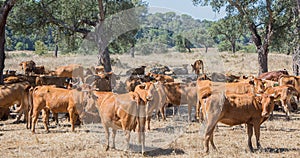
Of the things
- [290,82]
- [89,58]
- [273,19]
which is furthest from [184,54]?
[290,82]

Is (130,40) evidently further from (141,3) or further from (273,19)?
(273,19)

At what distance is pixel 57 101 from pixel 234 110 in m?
5.98

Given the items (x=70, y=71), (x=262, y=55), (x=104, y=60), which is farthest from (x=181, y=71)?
(x=70, y=71)

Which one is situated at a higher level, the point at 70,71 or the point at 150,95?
the point at 70,71

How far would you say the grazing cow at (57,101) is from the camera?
1261 cm

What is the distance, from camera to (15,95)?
1380cm

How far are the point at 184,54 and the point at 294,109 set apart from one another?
2518 cm

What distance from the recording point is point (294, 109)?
16859 millimetres

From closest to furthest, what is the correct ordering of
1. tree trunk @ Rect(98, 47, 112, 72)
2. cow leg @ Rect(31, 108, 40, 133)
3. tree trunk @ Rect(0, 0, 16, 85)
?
cow leg @ Rect(31, 108, 40, 133)
tree trunk @ Rect(0, 0, 16, 85)
tree trunk @ Rect(98, 47, 112, 72)

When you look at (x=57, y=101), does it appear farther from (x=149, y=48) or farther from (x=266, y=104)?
(x=149, y=48)

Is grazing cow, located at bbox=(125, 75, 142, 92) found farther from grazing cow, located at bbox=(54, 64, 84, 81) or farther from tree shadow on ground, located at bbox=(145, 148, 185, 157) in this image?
tree shadow on ground, located at bbox=(145, 148, 185, 157)

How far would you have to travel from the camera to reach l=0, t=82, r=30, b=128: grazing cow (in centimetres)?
1370

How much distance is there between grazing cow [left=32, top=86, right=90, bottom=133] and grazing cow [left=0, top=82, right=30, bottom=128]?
1129 millimetres

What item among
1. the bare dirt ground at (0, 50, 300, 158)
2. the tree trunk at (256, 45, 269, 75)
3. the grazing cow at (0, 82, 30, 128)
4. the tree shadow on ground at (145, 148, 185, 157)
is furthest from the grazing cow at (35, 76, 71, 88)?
the tree trunk at (256, 45, 269, 75)
